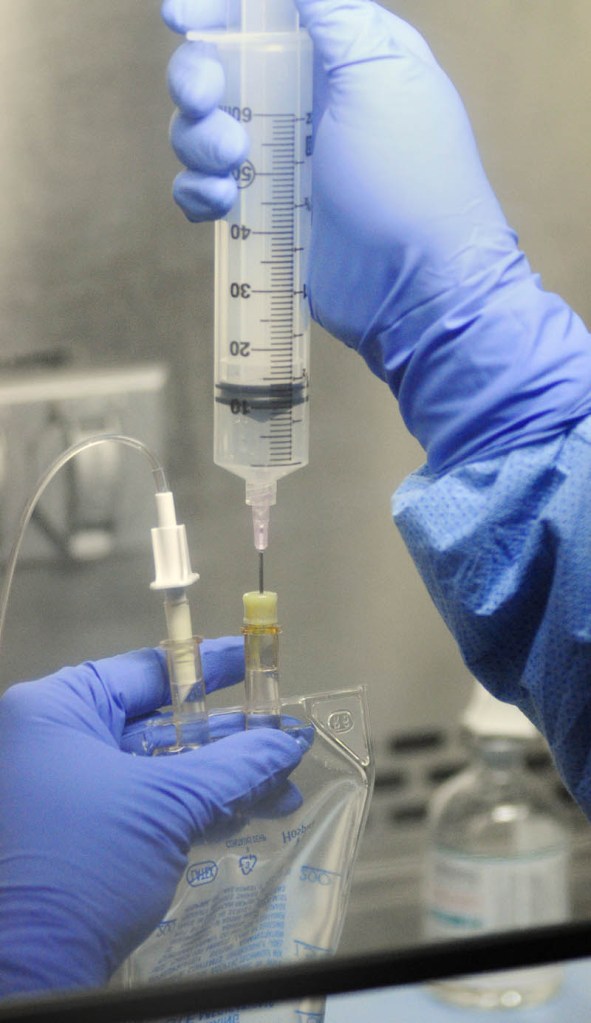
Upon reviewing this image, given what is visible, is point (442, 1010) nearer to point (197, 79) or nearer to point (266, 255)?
point (266, 255)

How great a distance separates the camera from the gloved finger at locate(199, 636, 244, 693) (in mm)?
1078

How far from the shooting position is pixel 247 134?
0.96 m

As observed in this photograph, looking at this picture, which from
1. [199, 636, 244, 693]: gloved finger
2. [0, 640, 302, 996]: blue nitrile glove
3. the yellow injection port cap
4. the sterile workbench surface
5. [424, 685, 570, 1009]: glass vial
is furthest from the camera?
[424, 685, 570, 1009]: glass vial

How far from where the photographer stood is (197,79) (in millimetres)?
937

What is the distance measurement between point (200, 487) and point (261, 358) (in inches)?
14.6

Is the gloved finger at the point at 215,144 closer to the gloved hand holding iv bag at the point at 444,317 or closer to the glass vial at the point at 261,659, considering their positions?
the gloved hand holding iv bag at the point at 444,317

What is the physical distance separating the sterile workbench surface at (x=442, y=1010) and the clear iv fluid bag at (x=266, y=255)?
0.75 meters

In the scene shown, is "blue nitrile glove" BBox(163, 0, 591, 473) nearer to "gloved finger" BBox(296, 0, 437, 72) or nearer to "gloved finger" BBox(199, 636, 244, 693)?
"gloved finger" BBox(296, 0, 437, 72)

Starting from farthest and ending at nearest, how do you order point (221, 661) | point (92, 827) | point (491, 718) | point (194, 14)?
point (491, 718) < point (221, 661) < point (194, 14) < point (92, 827)

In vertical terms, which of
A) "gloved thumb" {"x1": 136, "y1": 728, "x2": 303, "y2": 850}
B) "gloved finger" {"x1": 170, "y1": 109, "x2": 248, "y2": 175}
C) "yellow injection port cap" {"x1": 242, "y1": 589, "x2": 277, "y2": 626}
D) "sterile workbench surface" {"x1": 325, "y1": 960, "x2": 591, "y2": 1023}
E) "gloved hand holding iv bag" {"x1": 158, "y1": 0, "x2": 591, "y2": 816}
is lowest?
"sterile workbench surface" {"x1": 325, "y1": 960, "x2": 591, "y2": 1023}

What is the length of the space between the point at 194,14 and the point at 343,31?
145 mm

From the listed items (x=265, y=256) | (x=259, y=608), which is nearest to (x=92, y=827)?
(x=259, y=608)

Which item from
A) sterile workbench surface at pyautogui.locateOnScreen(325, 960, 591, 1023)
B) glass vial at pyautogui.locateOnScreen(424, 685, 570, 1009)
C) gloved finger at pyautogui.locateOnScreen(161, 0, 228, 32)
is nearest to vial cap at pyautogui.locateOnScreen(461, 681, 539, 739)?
glass vial at pyautogui.locateOnScreen(424, 685, 570, 1009)

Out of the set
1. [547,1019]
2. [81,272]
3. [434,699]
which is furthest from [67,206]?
[547,1019]
